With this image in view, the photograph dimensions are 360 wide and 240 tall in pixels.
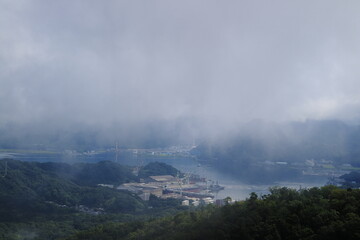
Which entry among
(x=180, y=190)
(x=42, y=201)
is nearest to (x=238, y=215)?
(x=42, y=201)

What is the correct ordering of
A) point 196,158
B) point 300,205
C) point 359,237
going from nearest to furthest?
point 359,237 → point 300,205 → point 196,158

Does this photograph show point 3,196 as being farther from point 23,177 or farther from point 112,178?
point 112,178

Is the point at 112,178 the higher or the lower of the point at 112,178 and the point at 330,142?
the lower

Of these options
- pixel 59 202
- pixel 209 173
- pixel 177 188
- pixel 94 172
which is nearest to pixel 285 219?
pixel 59 202

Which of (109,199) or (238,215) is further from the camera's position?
(109,199)

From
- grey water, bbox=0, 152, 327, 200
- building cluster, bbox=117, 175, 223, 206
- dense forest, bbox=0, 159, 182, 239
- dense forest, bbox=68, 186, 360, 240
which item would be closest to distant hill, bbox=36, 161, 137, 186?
→ dense forest, bbox=0, 159, 182, 239

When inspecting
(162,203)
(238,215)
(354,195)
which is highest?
(354,195)

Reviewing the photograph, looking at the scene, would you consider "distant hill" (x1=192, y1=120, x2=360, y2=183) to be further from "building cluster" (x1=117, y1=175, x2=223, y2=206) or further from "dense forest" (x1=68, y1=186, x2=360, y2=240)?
"dense forest" (x1=68, y1=186, x2=360, y2=240)

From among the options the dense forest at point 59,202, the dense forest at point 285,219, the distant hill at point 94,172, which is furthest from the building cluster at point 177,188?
the dense forest at point 285,219

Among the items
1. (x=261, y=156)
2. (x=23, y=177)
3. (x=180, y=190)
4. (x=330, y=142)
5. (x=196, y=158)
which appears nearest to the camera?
(x=23, y=177)
